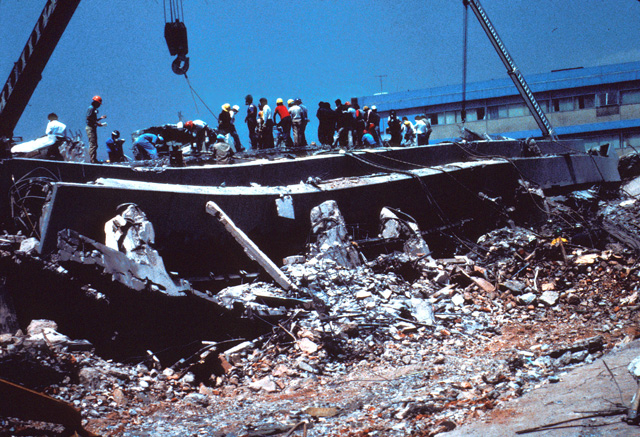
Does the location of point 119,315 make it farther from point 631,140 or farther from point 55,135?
point 631,140

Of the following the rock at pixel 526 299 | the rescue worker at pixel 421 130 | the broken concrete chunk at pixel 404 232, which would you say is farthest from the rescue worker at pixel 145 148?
the rock at pixel 526 299

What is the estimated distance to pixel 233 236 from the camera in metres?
8.59

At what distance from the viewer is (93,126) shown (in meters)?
10.7

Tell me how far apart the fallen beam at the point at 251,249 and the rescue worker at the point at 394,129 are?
831 cm

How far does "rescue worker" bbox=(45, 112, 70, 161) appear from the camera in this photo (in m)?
9.86

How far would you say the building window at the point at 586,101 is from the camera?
33787 mm

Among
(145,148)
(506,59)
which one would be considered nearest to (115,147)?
(145,148)

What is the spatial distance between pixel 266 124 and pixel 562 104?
28042 millimetres

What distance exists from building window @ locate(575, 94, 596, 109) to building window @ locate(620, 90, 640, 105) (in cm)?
162

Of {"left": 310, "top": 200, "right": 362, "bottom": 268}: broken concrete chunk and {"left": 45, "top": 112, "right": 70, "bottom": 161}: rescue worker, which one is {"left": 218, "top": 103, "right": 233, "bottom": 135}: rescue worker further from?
{"left": 310, "top": 200, "right": 362, "bottom": 268}: broken concrete chunk

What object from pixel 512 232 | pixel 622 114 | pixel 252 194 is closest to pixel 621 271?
pixel 512 232

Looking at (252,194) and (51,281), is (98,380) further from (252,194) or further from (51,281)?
(252,194)

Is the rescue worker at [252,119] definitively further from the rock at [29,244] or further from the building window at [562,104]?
the building window at [562,104]

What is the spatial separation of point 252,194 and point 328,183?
220 cm
